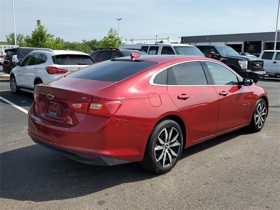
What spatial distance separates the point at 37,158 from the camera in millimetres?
4945

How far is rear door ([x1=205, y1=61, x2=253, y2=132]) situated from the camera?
17.6 ft

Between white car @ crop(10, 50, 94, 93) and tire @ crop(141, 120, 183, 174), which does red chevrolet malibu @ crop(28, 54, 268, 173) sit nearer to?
tire @ crop(141, 120, 183, 174)

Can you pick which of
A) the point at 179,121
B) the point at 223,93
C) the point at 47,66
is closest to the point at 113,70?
the point at 179,121

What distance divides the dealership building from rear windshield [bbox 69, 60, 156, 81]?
53.6 m

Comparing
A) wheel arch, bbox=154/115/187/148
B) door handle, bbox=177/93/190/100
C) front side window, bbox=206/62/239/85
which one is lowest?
wheel arch, bbox=154/115/187/148

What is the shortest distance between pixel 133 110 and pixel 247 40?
5771 cm

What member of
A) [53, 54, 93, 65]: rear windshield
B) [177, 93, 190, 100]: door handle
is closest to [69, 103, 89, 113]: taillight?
[177, 93, 190, 100]: door handle

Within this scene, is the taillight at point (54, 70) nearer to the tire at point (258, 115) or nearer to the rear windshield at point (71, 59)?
the rear windshield at point (71, 59)

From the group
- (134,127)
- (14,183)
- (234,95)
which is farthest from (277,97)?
(14,183)

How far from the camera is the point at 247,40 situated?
5722cm

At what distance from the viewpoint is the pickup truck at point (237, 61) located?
16.1m

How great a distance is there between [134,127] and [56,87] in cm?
115

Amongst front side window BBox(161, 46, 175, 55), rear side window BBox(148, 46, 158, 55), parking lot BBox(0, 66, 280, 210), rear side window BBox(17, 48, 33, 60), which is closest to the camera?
parking lot BBox(0, 66, 280, 210)

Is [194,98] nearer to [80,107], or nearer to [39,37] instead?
[80,107]
